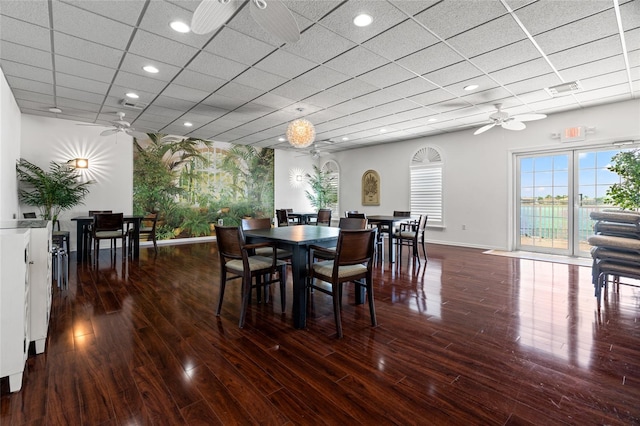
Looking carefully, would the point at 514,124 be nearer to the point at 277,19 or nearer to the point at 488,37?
the point at 488,37

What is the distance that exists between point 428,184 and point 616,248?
4833mm

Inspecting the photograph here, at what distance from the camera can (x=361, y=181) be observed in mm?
9805

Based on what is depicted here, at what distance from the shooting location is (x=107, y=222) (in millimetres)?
5219

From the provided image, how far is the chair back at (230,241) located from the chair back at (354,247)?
34.7 inches

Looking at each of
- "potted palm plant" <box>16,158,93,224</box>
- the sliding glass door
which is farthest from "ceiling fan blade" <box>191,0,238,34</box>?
the sliding glass door

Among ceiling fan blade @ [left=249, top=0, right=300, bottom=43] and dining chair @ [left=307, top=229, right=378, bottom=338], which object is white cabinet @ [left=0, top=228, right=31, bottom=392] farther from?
ceiling fan blade @ [left=249, top=0, right=300, bottom=43]

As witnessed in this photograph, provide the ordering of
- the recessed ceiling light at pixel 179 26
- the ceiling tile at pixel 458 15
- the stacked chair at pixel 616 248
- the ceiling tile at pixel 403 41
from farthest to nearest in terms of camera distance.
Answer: the stacked chair at pixel 616 248 < the ceiling tile at pixel 403 41 < the recessed ceiling light at pixel 179 26 < the ceiling tile at pixel 458 15

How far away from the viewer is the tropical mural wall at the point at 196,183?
7.68 meters

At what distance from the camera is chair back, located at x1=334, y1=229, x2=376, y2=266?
2494 mm

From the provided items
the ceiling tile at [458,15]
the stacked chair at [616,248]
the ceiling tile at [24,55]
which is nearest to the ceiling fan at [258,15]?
the ceiling tile at [458,15]

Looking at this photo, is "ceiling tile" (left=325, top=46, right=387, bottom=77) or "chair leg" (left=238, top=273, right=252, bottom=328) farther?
"ceiling tile" (left=325, top=46, right=387, bottom=77)

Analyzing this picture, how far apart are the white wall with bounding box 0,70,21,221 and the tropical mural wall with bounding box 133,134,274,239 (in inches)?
→ 88.0

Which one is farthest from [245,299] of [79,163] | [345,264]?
[79,163]

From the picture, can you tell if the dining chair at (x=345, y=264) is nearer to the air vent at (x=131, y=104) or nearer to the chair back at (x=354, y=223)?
the chair back at (x=354, y=223)
